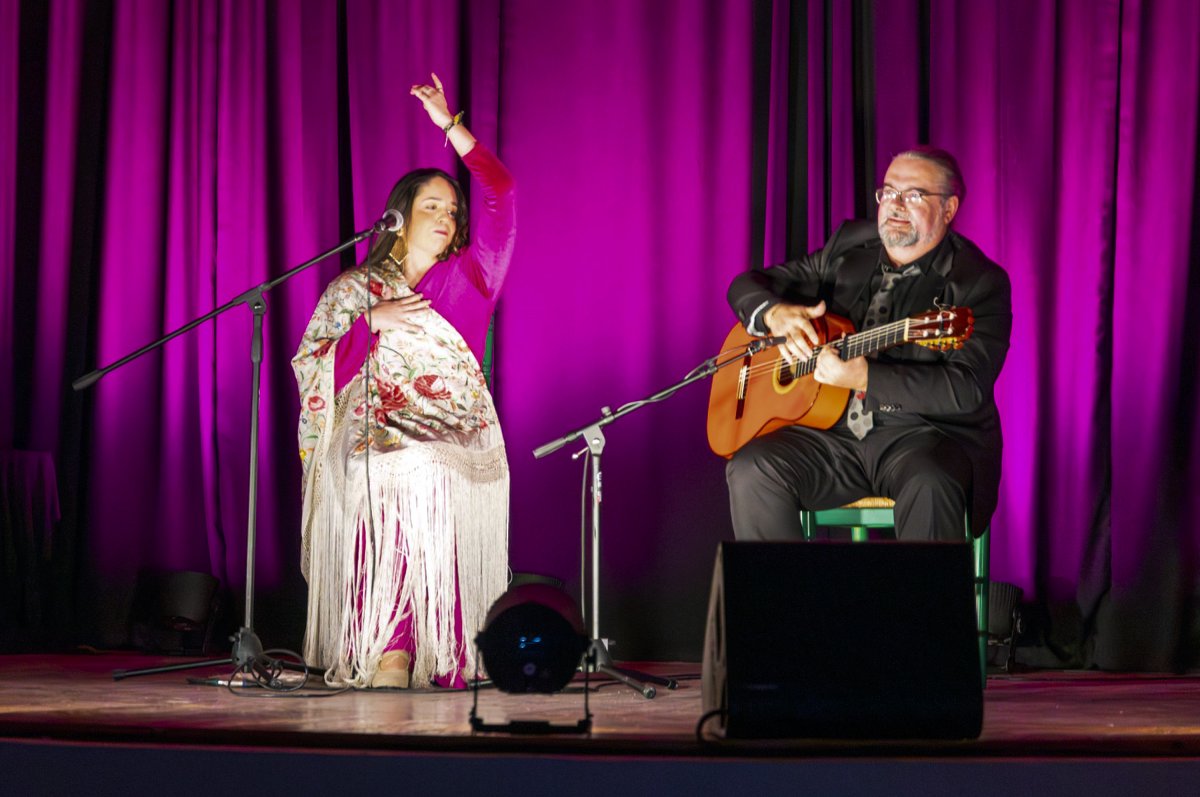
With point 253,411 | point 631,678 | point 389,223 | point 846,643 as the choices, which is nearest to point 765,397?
point 631,678

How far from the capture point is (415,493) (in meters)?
3.14

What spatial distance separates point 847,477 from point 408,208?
1.35m

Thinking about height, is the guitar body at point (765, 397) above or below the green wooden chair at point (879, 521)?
above

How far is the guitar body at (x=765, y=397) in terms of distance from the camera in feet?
9.96

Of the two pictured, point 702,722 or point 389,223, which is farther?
point 389,223

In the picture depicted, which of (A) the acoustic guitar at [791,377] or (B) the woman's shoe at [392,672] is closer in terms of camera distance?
(A) the acoustic guitar at [791,377]

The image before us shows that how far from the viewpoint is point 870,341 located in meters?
2.89

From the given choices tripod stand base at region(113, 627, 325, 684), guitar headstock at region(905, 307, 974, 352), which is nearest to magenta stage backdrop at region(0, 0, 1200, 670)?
tripod stand base at region(113, 627, 325, 684)

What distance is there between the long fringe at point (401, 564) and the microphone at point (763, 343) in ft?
2.50

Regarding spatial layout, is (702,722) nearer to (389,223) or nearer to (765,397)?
(765,397)

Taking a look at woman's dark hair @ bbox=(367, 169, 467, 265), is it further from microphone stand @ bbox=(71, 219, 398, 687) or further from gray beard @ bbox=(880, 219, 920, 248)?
gray beard @ bbox=(880, 219, 920, 248)

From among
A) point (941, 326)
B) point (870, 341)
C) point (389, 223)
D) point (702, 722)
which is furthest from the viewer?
point (389, 223)

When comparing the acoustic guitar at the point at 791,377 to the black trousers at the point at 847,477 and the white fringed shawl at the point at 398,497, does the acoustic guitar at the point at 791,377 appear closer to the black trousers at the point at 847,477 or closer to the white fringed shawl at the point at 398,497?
the black trousers at the point at 847,477

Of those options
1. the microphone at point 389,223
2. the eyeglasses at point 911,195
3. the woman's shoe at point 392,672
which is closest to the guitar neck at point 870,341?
the eyeglasses at point 911,195
